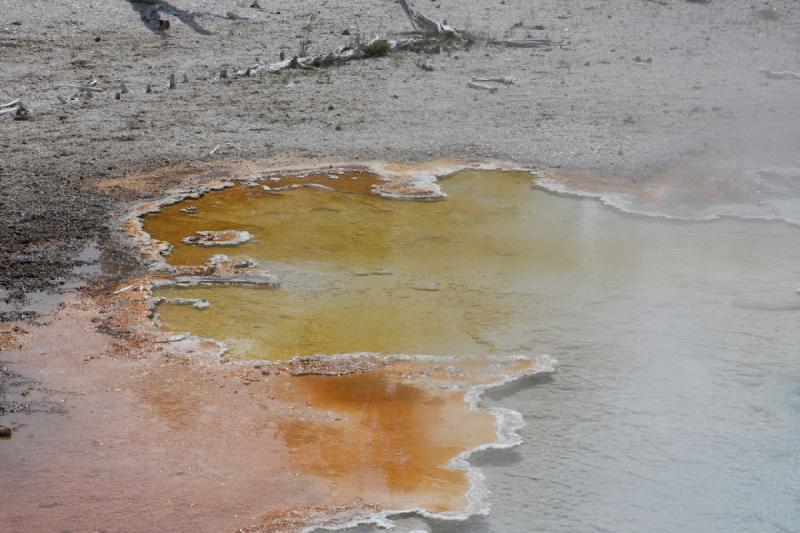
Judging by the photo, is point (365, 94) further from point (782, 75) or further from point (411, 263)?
point (782, 75)

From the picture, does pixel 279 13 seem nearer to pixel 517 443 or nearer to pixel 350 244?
pixel 350 244

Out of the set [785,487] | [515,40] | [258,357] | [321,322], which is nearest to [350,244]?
[321,322]

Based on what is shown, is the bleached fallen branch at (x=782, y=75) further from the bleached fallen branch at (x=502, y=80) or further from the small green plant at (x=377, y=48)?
the small green plant at (x=377, y=48)

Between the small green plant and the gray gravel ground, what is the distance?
237 mm

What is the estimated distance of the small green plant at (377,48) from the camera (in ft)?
36.6

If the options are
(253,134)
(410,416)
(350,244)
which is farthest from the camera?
(253,134)

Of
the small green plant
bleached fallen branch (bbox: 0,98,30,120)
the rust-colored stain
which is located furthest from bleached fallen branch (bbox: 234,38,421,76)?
the rust-colored stain

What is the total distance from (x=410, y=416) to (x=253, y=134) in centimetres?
490

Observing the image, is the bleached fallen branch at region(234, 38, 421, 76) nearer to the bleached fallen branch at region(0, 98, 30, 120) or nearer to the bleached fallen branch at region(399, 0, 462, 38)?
the bleached fallen branch at region(399, 0, 462, 38)

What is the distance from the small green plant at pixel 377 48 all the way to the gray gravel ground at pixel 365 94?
0.78ft

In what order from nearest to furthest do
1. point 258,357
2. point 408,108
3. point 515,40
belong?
point 258,357
point 408,108
point 515,40

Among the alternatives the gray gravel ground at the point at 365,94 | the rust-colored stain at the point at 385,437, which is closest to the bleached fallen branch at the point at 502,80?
the gray gravel ground at the point at 365,94

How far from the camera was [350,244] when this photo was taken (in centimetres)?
653

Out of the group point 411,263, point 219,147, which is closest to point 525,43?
point 219,147
